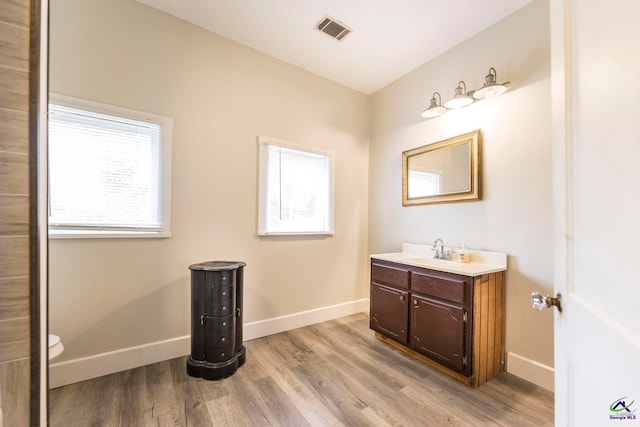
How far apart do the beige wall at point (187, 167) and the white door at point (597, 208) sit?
2357 mm

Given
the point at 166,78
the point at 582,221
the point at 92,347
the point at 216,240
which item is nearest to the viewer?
the point at 582,221

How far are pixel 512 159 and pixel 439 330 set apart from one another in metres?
1.50

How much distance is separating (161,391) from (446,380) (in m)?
2.08

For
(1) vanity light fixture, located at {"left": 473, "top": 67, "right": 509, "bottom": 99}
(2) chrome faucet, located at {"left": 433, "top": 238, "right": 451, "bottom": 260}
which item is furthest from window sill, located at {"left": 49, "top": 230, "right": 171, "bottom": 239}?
(1) vanity light fixture, located at {"left": 473, "top": 67, "right": 509, "bottom": 99}

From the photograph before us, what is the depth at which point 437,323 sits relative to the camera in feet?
6.86

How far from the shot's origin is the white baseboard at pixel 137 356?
1886mm

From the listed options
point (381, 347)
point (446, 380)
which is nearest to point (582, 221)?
point (446, 380)

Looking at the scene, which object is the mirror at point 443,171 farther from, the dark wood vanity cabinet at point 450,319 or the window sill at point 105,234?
the window sill at point 105,234

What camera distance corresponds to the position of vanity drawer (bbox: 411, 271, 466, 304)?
6.38ft

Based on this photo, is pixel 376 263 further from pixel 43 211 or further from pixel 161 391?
pixel 43 211

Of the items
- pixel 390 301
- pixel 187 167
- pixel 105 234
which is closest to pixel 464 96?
pixel 390 301

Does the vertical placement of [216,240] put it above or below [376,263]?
above

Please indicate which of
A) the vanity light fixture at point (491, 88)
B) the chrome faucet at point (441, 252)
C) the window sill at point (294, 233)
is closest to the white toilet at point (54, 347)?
the window sill at point (294, 233)

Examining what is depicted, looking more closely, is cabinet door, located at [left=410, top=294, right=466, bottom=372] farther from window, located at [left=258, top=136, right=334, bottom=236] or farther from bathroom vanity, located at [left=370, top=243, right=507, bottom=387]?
window, located at [left=258, top=136, right=334, bottom=236]
